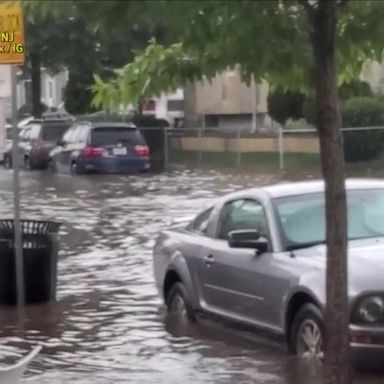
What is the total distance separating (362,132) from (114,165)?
663 centimetres

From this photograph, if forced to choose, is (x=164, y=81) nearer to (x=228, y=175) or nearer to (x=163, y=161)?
(x=228, y=175)

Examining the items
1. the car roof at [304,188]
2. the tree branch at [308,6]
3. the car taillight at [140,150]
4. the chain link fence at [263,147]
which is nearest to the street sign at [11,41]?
the car roof at [304,188]

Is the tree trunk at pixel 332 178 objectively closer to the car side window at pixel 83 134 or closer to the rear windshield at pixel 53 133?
the car side window at pixel 83 134

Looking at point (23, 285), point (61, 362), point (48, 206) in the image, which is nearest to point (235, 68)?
point (61, 362)

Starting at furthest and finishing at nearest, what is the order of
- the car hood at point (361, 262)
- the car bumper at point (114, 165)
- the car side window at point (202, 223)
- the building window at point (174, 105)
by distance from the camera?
the building window at point (174, 105) < the car bumper at point (114, 165) < the car side window at point (202, 223) < the car hood at point (361, 262)

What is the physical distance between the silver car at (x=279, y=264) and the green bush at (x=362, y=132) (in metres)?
24.0

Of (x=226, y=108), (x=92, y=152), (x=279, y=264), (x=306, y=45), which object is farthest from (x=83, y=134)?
(x=306, y=45)

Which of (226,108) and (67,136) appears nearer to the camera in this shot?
(67,136)

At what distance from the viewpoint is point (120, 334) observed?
13.1 m

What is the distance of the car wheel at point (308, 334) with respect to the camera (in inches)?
416

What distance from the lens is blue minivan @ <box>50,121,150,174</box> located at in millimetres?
38188

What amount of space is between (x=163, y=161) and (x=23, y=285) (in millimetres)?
28974

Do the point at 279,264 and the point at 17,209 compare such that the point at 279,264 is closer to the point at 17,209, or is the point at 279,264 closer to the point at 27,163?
the point at 17,209

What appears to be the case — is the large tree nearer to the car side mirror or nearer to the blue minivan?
the car side mirror
